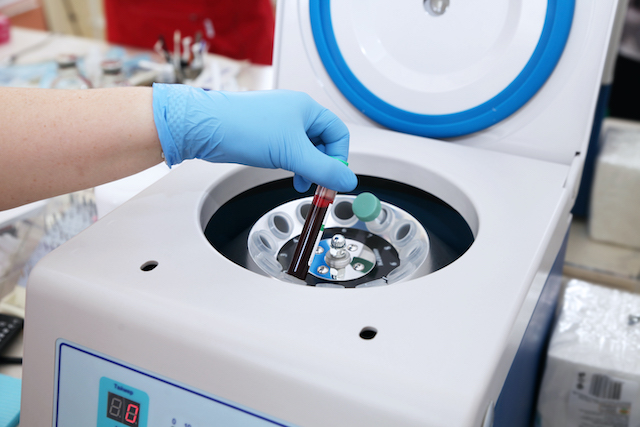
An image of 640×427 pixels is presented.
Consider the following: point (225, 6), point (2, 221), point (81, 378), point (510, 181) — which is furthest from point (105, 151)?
point (225, 6)

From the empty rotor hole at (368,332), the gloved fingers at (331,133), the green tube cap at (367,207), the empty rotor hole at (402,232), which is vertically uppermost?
the gloved fingers at (331,133)

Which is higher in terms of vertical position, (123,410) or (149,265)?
(149,265)

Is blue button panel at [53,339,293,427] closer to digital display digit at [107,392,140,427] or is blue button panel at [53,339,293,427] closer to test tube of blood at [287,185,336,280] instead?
digital display digit at [107,392,140,427]

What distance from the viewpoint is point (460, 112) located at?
904mm

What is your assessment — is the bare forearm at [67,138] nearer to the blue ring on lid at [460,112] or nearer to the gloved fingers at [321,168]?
the gloved fingers at [321,168]

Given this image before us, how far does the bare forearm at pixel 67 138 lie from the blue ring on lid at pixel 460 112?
383mm

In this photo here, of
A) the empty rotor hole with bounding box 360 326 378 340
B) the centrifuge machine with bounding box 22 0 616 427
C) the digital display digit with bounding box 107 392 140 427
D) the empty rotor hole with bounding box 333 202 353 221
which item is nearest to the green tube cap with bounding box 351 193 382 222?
the centrifuge machine with bounding box 22 0 616 427

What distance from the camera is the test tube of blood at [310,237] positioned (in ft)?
2.45

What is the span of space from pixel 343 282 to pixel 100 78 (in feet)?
4.82

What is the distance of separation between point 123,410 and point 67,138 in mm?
339

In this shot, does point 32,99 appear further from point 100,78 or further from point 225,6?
point 225,6

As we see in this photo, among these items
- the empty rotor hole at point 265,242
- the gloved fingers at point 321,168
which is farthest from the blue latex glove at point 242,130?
the empty rotor hole at point 265,242

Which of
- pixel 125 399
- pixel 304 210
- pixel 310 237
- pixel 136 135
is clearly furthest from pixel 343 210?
pixel 125 399

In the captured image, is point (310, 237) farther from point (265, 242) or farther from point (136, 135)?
point (136, 135)
